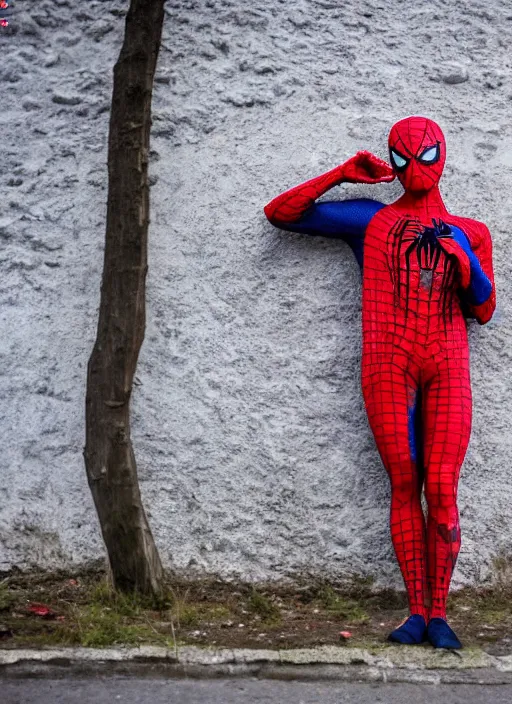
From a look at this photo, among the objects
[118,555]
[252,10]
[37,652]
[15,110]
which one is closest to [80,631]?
[37,652]

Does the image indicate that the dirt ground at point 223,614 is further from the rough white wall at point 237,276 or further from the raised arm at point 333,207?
the raised arm at point 333,207

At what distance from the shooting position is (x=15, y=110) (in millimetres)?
4176

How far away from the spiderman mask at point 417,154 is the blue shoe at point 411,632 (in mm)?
1743

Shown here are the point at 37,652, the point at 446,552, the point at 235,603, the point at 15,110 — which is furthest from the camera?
the point at 15,110

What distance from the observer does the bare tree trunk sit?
12.0 ft

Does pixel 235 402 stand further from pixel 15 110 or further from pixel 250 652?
pixel 15 110

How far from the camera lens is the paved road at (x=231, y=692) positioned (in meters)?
2.83

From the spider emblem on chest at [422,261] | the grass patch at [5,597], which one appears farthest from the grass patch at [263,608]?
the spider emblem on chest at [422,261]

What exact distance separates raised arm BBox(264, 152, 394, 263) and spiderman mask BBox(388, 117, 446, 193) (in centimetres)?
12

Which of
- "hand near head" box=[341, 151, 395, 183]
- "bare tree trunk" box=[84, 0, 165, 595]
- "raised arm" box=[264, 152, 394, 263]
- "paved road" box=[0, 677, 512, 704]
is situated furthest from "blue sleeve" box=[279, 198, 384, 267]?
"paved road" box=[0, 677, 512, 704]

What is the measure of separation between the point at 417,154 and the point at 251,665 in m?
2.13

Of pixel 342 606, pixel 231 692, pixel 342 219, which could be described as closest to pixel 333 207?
pixel 342 219

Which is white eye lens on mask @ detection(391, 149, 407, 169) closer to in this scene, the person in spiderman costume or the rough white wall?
the person in spiderman costume

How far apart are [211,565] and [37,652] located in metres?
1.00
